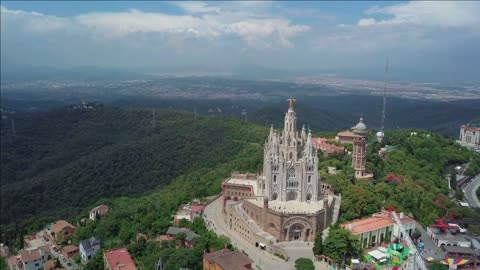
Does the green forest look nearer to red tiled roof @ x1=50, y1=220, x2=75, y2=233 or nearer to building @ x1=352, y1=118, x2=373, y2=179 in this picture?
building @ x1=352, y1=118, x2=373, y2=179

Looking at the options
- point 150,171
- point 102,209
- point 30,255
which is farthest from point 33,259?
point 150,171

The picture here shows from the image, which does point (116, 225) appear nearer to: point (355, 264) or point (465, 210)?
point (355, 264)

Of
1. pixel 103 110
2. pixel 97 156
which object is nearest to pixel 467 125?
pixel 97 156

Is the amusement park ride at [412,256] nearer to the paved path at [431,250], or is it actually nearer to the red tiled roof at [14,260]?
the paved path at [431,250]

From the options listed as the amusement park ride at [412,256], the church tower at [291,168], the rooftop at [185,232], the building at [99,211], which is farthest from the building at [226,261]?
the building at [99,211]

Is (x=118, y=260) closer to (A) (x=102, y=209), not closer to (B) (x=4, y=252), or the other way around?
(A) (x=102, y=209)

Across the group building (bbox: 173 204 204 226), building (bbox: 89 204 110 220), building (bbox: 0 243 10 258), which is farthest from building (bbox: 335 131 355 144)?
building (bbox: 0 243 10 258)
